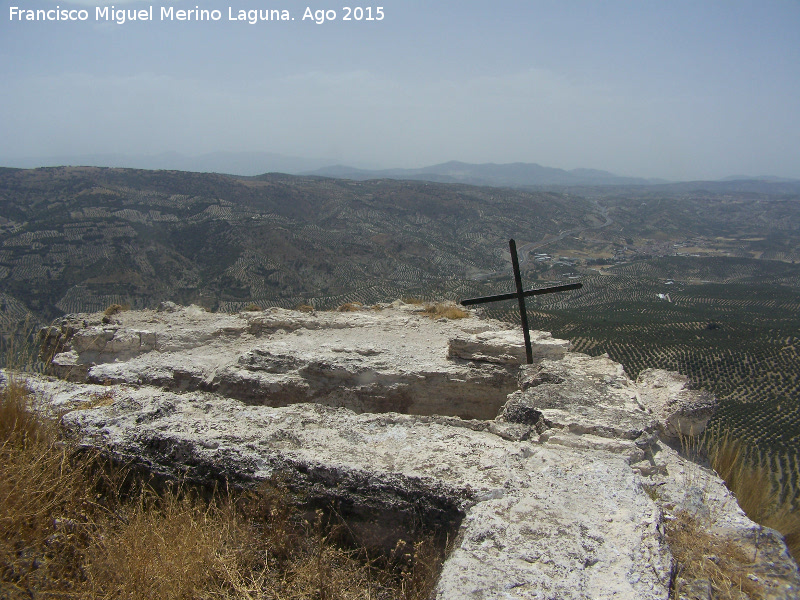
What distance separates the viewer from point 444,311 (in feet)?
30.1

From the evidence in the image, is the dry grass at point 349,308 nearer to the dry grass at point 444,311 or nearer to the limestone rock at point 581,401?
the dry grass at point 444,311

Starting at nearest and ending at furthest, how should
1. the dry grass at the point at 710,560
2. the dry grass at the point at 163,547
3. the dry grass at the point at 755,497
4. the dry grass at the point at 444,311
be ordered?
1. the dry grass at the point at 163,547
2. the dry grass at the point at 710,560
3. the dry grass at the point at 755,497
4. the dry grass at the point at 444,311

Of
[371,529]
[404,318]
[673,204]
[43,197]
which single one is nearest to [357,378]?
[404,318]

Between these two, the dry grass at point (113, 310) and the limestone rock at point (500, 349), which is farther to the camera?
the dry grass at point (113, 310)

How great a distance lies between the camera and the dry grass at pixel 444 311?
8.95 meters

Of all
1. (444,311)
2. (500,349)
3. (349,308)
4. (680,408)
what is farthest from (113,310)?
(680,408)

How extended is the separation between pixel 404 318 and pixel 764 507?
5.75 m

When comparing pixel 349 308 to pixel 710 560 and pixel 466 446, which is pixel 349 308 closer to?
pixel 466 446

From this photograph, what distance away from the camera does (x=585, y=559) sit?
104 inches

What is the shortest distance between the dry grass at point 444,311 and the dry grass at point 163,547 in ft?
19.3

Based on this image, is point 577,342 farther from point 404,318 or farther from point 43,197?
point 43,197

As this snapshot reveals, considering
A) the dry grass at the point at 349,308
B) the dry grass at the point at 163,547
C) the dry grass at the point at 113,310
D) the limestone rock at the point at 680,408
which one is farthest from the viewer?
the dry grass at the point at 349,308

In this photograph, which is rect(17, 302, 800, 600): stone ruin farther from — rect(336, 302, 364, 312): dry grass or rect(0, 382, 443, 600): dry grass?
rect(336, 302, 364, 312): dry grass

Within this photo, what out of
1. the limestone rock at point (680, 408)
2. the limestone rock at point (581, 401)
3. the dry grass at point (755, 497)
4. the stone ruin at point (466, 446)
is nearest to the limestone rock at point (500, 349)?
the stone ruin at point (466, 446)
